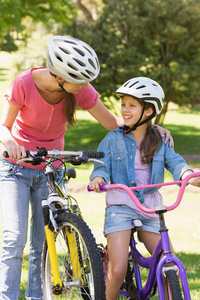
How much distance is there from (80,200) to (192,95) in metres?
7.17

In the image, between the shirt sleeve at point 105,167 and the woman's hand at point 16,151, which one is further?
the shirt sleeve at point 105,167

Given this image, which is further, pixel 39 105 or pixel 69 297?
pixel 39 105

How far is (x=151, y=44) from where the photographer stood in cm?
1552

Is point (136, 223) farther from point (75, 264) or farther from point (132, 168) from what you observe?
point (75, 264)

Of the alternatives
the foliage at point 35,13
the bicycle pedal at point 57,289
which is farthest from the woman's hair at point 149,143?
the foliage at point 35,13

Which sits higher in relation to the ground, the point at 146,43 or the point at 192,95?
the point at 146,43

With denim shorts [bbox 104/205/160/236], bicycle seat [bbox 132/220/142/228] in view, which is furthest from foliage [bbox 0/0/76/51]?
bicycle seat [bbox 132/220/142/228]

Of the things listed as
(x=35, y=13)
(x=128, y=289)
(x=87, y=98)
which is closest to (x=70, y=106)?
(x=87, y=98)

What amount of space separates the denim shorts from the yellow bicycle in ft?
1.18

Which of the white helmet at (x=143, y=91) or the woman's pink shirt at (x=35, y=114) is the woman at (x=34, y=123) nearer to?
the woman's pink shirt at (x=35, y=114)

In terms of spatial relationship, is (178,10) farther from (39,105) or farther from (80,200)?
(39,105)

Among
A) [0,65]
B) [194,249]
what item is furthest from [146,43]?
[0,65]

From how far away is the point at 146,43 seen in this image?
51.2ft

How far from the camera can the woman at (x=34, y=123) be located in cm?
342
